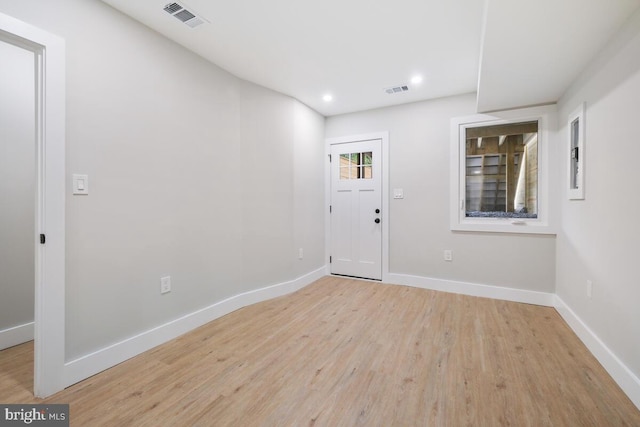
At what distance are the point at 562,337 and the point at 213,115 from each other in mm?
3704

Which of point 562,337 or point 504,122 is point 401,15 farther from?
point 562,337

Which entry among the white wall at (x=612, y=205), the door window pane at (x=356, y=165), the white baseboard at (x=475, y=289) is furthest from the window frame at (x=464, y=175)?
the door window pane at (x=356, y=165)

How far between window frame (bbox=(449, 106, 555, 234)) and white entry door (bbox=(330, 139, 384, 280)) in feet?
3.15

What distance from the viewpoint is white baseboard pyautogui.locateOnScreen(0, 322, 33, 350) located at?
218 centimetres

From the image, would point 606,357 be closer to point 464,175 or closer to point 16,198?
point 464,175

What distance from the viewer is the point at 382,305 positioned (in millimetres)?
3100

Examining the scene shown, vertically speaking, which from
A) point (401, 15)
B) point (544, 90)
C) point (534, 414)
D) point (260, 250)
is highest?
point (401, 15)

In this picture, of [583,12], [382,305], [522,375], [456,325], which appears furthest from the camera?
[382,305]

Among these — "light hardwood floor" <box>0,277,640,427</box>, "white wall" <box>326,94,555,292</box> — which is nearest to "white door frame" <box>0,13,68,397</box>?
"light hardwood floor" <box>0,277,640,427</box>

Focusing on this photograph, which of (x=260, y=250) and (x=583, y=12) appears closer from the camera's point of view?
(x=583, y=12)

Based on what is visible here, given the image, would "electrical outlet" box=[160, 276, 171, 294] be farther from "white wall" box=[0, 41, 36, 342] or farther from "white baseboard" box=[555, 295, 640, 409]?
"white baseboard" box=[555, 295, 640, 409]

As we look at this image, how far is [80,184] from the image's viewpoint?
71.1 inches

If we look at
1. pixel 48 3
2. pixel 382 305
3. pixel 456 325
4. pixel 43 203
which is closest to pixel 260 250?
pixel 382 305

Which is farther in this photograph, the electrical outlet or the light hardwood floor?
the electrical outlet
